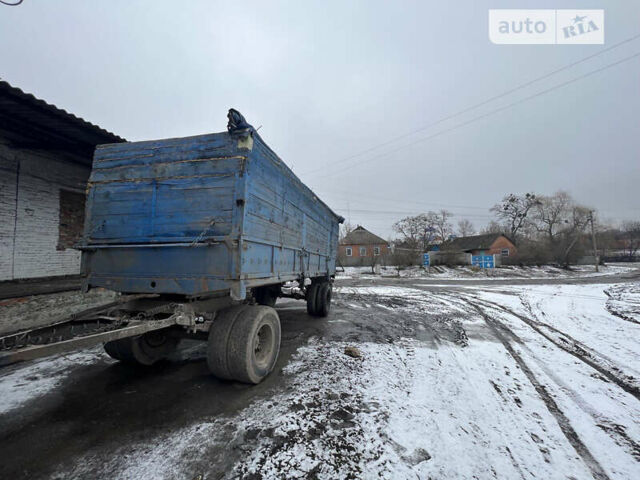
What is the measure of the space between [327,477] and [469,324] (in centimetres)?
584

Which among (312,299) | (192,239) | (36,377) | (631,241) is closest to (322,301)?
(312,299)

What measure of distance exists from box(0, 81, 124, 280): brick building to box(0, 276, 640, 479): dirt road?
2.98m

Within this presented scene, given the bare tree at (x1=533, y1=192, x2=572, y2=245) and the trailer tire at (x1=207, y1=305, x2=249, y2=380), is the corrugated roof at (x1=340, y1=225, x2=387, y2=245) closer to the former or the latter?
the bare tree at (x1=533, y1=192, x2=572, y2=245)

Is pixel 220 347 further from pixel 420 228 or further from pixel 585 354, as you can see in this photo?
pixel 420 228

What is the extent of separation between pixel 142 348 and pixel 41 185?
4.91 metres

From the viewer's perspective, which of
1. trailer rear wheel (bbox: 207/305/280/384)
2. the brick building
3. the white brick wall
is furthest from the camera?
the white brick wall

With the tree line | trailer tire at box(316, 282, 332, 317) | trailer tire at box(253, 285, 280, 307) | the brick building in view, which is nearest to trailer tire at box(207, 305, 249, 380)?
trailer tire at box(253, 285, 280, 307)

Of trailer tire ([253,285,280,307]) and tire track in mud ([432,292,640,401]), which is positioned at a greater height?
trailer tire ([253,285,280,307])

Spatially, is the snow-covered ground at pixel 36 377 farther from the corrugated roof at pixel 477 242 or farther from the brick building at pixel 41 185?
the corrugated roof at pixel 477 242

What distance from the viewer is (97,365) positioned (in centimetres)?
395

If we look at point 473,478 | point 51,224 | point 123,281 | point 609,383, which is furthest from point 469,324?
point 51,224

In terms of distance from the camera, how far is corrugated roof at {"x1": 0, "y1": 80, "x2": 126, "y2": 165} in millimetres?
4117

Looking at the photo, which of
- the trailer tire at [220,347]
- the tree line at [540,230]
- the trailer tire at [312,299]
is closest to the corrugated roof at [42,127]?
the trailer tire at [220,347]

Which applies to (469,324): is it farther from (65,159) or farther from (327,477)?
(65,159)
